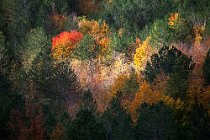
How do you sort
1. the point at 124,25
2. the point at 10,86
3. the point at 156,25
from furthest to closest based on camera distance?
the point at 124,25 < the point at 156,25 < the point at 10,86

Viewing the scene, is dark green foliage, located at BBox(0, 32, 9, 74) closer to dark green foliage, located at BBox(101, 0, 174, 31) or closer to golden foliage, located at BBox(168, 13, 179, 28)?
dark green foliage, located at BBox(101, 0, 174, 31)

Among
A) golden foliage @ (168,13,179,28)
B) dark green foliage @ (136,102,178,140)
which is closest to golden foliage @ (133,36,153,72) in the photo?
golden foliage @ (168,13,179,28)

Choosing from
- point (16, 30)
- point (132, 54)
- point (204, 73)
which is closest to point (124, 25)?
point (132, 54)

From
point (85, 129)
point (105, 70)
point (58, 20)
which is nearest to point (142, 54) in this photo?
point (105, 70)

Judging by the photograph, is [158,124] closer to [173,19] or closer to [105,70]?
[105,70]

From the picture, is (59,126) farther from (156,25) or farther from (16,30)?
(16,30)

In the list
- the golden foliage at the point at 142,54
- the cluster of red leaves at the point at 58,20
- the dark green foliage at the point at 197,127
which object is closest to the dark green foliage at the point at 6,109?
the dark green foliage at the point at 197,127
